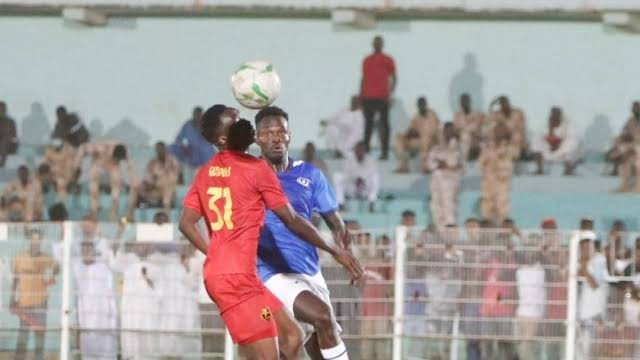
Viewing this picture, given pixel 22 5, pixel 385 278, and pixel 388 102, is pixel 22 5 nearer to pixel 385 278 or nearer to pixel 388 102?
pixel 388 102

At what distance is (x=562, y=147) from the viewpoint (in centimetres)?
2347

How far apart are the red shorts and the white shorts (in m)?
1.27

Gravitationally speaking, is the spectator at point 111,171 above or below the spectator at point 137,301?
above

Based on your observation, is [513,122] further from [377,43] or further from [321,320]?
[321,320]

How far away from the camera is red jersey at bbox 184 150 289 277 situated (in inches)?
404

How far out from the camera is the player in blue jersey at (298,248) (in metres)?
11.6

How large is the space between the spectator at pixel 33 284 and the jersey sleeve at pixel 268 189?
7.82m

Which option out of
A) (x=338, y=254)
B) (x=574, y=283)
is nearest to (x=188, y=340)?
(x=574, y=283)

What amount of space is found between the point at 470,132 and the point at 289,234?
1175cm

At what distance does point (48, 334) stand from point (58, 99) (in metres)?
8.46

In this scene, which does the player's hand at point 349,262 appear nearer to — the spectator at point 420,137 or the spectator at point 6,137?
the spectator at point 420,137

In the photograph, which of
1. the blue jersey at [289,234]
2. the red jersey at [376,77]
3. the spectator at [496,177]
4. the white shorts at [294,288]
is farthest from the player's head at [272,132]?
the red jersey at [376,77]

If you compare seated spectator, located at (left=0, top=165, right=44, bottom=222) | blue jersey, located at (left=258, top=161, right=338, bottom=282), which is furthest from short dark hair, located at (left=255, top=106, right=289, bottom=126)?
seated spectator, located at (left=0, top=165, right=44, bottom=222)

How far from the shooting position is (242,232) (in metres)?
10.3
